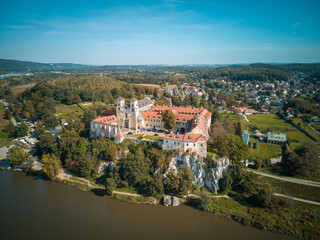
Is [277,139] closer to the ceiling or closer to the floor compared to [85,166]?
closer to the ceiling

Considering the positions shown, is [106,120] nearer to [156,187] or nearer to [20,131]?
[156,187]

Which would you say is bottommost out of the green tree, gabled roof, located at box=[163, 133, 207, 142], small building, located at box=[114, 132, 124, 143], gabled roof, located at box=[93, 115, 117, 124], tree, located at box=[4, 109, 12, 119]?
the green tree

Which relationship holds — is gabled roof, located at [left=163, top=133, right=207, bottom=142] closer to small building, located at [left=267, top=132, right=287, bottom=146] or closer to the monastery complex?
the monastery complex

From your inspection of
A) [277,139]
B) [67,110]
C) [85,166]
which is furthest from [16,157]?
[277,139]

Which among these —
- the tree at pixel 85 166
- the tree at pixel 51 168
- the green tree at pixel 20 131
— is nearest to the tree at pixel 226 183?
the tree at pixel 85 166

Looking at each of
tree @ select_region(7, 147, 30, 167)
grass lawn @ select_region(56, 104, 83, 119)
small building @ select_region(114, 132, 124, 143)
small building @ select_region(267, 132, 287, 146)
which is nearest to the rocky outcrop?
small building @ select_region(114, 132, 124, 143)

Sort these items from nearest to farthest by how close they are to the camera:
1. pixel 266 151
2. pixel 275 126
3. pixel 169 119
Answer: pixel 169 119 < pixel 266 151 < pixel 275 126
